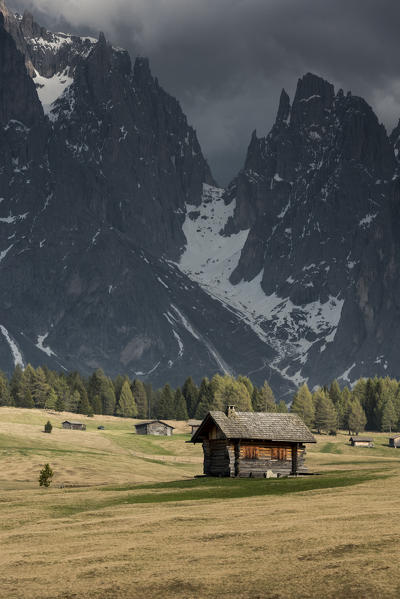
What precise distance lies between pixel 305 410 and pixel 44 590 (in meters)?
173

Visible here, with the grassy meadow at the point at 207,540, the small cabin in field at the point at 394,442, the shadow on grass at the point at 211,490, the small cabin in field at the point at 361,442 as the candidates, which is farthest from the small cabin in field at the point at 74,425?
the shadow on grass at the point at 211,490

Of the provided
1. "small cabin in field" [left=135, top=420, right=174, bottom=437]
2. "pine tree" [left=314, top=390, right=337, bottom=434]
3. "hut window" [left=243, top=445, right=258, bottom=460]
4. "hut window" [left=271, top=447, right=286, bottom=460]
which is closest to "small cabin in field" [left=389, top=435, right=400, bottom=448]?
"pine tree" [left=314, top=390, right=337, bottom=434]

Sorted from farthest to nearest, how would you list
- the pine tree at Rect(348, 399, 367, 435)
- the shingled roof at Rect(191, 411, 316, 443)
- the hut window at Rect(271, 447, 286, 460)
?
the pine tree at Rect(348, 399, 367, 435) → the hut window at Rect(271, 447, 286, 460) → the shingled roof at Rect(191, 411, 316, 443)

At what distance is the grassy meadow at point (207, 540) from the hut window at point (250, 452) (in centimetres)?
562

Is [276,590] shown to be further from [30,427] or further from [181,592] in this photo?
[30,427]

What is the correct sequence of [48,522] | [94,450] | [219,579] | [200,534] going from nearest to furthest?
1. [219,579]
2. [200,534]
3. [48,522]
4. [94,450]

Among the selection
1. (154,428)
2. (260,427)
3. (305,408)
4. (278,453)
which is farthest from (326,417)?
(260,427)

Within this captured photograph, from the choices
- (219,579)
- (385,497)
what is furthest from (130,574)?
(385,497)

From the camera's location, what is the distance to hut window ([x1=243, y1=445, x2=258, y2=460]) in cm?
7162

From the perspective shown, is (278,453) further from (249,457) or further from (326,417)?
(326,417)

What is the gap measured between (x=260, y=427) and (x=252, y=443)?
1379 millimetres

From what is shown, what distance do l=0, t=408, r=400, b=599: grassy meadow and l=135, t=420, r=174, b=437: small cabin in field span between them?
112 meters

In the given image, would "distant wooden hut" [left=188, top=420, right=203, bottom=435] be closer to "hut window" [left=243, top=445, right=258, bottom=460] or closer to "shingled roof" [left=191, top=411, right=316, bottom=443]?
"shingled roof" [left=191, top=411, right=316, bottom=443]

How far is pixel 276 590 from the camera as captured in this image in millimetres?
22344
